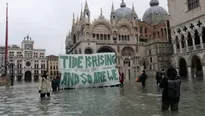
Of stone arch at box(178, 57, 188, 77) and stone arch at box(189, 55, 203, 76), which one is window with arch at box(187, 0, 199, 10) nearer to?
stone arch at box(189, 55, 203, 76)

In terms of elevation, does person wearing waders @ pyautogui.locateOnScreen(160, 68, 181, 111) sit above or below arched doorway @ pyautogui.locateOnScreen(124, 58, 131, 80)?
below

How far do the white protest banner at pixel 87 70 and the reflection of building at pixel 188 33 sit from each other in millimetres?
24232

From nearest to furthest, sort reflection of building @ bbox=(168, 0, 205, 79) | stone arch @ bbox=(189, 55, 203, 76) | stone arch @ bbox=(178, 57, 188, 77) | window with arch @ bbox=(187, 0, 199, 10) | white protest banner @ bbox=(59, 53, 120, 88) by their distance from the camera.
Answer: white protest banner @ bbox=(59, 53, 120, 88), reflection of building @ bbox=(168, 0, 205, 79), window with arch @ bbox=(187, 0, 199, 10), stone arch @ bbox=(189, 55, 203, 76), stone arch @ bbox=(178, 57, 188, 77)

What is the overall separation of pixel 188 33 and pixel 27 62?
245ft

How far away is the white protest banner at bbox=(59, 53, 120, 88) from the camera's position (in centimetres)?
2108

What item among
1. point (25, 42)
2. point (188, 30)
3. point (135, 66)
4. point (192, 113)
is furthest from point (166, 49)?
point (25, 42)

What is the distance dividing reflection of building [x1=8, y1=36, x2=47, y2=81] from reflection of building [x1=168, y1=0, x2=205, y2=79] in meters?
68.7

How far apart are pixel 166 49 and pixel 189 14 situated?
52.3 feet

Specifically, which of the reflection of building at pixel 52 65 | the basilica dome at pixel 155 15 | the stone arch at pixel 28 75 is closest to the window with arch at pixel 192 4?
the basilica dome at pixel 155 15

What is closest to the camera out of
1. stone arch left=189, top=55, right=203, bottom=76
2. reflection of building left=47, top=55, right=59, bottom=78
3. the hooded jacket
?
the hooded jacket

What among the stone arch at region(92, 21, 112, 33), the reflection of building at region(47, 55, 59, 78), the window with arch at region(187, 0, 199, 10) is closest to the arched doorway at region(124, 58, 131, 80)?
the stone arch at region(92, 21, 112, 33)

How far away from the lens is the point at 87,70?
21.5 meters

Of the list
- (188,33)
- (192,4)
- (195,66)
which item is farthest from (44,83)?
(195,66)

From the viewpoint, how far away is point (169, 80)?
23.8 feet
